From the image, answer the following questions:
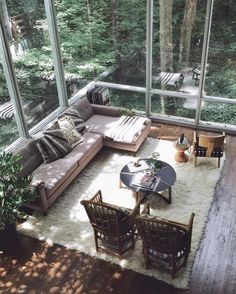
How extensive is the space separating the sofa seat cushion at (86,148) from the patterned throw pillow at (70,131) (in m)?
0.09

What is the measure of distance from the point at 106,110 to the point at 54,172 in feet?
6.73

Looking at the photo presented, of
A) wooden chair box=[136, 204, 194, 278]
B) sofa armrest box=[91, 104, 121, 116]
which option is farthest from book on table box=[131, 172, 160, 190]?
sofa armrest box=[91, 104, 121, 116]

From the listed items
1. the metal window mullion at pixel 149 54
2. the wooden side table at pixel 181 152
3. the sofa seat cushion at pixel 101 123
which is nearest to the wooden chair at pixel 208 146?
the wooden side table at pixel 181 152

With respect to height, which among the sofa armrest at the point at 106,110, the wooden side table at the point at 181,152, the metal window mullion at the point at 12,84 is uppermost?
the metal window mullion at the point at 12,84

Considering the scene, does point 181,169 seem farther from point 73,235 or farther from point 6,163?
point 6,163

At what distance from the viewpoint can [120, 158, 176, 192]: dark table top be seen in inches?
187

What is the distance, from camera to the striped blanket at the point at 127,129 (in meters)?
5.90

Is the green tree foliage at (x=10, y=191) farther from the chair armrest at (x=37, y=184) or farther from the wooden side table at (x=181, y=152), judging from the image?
the wooden side table at (x=181, y=152)

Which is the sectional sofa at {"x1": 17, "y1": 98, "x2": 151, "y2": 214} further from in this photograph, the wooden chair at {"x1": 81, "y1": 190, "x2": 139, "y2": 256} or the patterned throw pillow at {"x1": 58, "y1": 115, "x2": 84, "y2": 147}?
the wooden chair at {"x1": 81, "y1": 190, "x2": 139, "y2": 256}

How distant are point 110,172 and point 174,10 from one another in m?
3.09

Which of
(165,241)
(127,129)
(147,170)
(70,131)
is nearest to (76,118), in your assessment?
(70,131)

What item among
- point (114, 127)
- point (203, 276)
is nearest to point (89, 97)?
point (114, 127)

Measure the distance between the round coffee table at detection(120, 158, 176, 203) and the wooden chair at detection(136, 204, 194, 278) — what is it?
1037mm

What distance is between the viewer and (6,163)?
4102 mm
